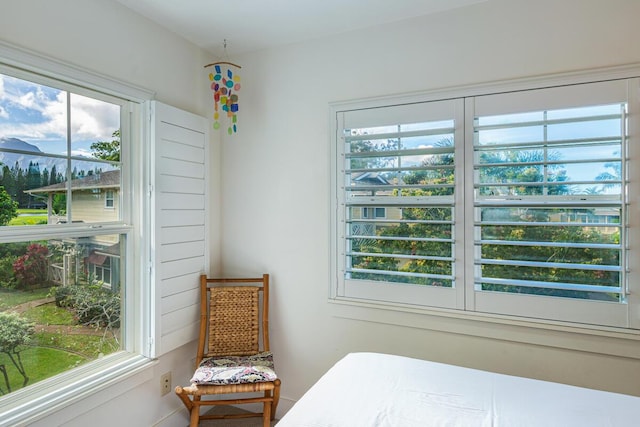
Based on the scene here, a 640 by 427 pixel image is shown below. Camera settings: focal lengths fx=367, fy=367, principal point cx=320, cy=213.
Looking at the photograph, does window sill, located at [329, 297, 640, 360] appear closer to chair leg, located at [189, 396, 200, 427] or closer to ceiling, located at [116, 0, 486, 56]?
chair leg, located at [189, 396, 200, 427]

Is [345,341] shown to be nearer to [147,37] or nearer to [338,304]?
[338,304]

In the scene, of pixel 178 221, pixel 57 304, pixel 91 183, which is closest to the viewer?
pixel 57 304

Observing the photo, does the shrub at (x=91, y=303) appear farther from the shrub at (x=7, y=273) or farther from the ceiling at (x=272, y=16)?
the ceiling at (x=272, y=16)

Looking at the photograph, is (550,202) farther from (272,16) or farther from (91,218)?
(91,218)

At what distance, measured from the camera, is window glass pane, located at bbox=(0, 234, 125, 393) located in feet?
5.29

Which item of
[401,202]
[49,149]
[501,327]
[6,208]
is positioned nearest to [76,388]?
[6,208]

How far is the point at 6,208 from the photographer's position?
1575 millimetres

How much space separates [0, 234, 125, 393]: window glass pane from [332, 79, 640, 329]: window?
131 centimetres

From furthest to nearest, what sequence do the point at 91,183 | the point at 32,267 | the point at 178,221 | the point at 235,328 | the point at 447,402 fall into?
the point at 235,328, the point at 178,221, the point at 91,183, the point at 32,267, the point at 447,402

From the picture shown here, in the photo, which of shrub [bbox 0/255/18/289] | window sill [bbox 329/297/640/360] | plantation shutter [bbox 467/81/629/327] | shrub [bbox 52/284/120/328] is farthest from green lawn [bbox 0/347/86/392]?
plantation shutter [bbox 467/81/629/327]

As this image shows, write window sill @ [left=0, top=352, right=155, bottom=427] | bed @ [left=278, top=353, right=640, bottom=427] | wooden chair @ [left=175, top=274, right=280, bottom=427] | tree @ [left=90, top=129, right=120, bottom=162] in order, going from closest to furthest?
bed @ [left=278, top=353, right=640, bottom=427], window sill @ [left=0, top=352, right=155, bottom=427], tree @ [left=90, top=129, right=120, bottom=162], wooden chair @ [left=175, top=274, right=280, bottom=427]

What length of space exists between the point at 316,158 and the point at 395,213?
62 centimetres

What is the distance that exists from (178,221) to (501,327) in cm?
194

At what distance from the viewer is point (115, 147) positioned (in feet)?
6.70
